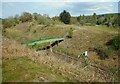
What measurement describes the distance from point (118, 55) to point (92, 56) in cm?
422

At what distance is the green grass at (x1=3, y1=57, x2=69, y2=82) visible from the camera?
10.8 meters

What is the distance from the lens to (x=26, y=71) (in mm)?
11484

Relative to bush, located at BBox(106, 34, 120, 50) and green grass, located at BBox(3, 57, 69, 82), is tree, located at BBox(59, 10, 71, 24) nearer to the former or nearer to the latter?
bush, located at BBox(106, 34, 120, 50)

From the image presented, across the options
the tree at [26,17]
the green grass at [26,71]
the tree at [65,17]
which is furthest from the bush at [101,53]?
the green grass at [26,71]

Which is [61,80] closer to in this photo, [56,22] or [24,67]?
[24,67]

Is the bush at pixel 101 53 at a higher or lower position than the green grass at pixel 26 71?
lower

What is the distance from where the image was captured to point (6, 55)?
49.8 feet

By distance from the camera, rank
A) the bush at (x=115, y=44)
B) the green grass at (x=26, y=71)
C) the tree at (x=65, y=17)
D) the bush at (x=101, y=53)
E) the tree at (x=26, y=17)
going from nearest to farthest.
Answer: the green grass at (x=26, y=71) < the bush at (x=101, y=53) < the bush at (x=115, y=44) < the tree at (x=26, y=17) < the tree at (x=65, y=17)

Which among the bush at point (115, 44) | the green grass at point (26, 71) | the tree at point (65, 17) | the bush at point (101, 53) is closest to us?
the green grass at point (26, 71)

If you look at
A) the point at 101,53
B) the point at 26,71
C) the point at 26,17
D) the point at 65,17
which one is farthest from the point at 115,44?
the point at 26,71

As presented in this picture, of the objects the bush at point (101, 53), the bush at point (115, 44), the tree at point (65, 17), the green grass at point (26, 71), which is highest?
the tree at point (65, 17)

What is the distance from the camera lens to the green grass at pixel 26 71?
1080cm

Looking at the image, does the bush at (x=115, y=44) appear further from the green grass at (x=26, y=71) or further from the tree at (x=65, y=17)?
the green grass at (x=26, y=71)

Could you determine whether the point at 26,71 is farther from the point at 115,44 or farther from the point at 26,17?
the point at 26,17
